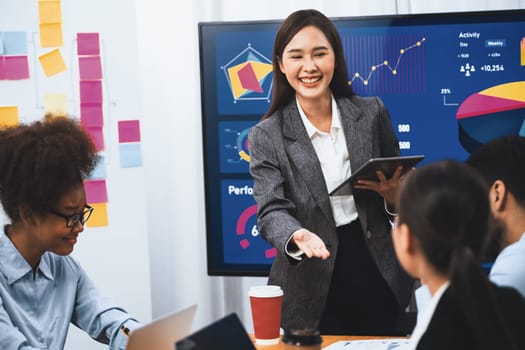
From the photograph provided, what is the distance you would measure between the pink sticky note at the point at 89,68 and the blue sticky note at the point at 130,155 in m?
0.34

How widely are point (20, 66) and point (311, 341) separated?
252 cm

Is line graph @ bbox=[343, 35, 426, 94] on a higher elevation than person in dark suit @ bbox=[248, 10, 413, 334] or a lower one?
higher

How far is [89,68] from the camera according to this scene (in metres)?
3.42

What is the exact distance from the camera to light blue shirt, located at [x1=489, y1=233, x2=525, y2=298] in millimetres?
1527

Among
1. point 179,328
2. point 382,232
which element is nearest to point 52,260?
point 179,328

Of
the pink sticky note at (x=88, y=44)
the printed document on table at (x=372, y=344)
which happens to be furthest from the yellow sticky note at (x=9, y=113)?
the printed document on table at (x=372, y=344)

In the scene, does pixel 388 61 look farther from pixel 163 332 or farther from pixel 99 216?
pixel 163 332

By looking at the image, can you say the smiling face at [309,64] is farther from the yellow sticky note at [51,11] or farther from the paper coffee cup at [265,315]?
the yellow sticky note at [51,11]

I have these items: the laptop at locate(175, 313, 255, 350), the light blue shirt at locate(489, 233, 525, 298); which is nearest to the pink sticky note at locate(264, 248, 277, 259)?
the light blue shirt at locate(489, 233, 525, 298)

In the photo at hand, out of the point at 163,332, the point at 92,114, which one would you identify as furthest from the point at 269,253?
the point at 163,332

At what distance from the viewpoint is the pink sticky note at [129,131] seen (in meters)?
3.43

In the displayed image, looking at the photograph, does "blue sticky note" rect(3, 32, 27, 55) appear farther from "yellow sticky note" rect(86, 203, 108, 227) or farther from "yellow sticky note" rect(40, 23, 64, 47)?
"yellow sticky note" rect(86, 203, 108, 227)

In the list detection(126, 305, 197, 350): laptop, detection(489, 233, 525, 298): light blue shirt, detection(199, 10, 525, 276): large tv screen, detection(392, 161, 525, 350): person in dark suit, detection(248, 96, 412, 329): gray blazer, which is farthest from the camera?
detection(199, 10, 525, 276): large tv screen

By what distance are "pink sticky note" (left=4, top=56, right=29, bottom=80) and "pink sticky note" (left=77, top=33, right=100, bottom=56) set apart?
0.86ft
